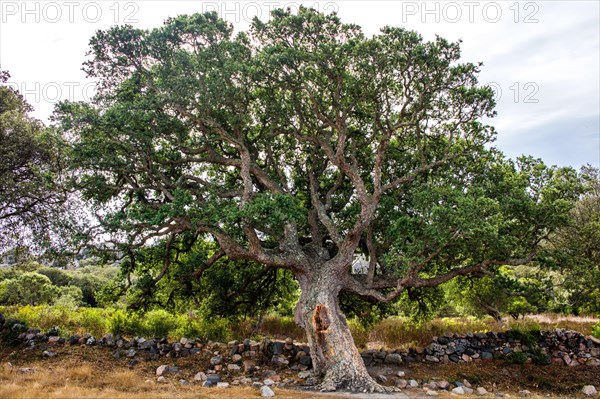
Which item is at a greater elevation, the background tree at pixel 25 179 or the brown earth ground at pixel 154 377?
the background tree at pixel 25 179

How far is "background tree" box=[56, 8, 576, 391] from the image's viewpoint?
11.1 metres

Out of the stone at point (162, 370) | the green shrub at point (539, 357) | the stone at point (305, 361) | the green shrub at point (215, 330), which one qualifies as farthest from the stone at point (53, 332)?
the green shrub at point (539, 357)

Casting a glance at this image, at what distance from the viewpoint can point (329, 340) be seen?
10758 mm

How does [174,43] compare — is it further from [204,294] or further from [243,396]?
[243,396]

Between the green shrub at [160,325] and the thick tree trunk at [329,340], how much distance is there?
745 cm

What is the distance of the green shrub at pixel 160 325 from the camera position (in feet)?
54.5

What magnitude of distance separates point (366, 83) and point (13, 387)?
35.7ft

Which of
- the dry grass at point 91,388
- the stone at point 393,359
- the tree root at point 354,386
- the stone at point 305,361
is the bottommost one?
the stone at point 393,359

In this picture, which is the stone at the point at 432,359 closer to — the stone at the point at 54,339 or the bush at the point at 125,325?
the bush at the point at 125,325

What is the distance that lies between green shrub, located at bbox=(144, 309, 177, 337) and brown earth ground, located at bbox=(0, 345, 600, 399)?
284 cm

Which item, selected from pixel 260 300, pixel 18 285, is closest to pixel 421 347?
pixel 260 300

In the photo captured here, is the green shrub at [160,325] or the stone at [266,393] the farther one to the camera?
the green shrub at [160,325]

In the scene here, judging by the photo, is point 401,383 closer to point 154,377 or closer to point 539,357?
point 539,357

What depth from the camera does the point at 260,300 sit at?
52.6ft
